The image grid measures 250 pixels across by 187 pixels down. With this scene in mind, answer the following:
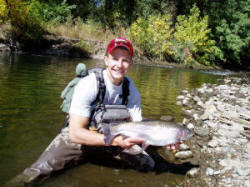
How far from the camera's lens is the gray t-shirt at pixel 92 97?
2658mm

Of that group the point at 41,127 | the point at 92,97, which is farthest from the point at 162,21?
the point at 92,97

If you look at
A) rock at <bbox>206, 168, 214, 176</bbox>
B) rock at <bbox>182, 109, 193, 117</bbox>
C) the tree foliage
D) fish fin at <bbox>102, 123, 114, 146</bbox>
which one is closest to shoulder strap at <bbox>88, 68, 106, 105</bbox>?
fish fin at <bbox>102, 123, 114, 146</bbox>

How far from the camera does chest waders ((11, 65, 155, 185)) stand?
271 centimetres

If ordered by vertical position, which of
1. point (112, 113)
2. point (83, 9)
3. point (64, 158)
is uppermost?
point (83, 9)

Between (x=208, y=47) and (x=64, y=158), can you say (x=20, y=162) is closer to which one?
(x=64, y=158)

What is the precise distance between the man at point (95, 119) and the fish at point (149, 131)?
0.07 meters

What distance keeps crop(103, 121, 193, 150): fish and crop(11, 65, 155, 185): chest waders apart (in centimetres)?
40

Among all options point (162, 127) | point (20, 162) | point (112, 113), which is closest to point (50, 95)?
point (20, 162)

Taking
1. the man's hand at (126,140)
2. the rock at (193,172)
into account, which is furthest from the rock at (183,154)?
the man's hand at (126,140)

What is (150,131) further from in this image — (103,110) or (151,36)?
(151,36)

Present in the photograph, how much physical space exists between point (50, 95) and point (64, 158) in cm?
364

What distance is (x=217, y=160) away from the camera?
3.53 m

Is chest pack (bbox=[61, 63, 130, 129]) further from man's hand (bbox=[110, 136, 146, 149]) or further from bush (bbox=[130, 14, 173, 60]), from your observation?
bush (bbox=[130, 14, 173, 60])

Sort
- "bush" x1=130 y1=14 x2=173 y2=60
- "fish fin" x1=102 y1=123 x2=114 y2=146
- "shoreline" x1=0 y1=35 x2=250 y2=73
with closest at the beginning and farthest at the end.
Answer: "fish fin" x1=102 y1=123 x2=114 y2=146, "shoreline" x1=0 y1=35 x2=250 y2=73, "bush" x1=130 y1=14 x2=173 y2=60
